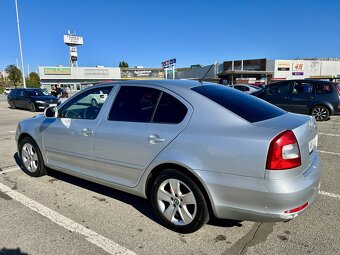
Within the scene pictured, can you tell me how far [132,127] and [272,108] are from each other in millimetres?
1639

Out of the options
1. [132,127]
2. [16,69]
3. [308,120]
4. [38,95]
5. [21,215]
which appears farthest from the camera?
[16,69]

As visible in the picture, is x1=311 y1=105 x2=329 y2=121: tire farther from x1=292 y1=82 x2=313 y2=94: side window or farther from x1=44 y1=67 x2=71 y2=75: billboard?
x1=44 y1=67 x2=71 y2=75: billboard

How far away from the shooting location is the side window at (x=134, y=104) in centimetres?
328

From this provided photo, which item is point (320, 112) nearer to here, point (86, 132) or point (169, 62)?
point (86, 132)

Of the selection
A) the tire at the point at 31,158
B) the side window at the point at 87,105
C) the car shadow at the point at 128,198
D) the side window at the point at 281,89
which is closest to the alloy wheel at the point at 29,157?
the tire at the point at 31,158

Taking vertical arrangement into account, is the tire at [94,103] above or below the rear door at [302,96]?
above

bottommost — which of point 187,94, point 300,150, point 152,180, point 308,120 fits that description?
point 152,180

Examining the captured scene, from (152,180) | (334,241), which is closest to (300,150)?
(334,241)

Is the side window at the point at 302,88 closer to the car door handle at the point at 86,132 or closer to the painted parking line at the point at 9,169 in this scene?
the car door handle at the point at 86,132

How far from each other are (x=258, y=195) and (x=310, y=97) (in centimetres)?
945

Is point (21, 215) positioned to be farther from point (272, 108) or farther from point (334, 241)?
point (334, 241)

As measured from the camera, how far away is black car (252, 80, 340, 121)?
10.6 metres

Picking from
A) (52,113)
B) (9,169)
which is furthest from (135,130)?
(9,169)

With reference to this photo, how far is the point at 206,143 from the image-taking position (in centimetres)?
273
